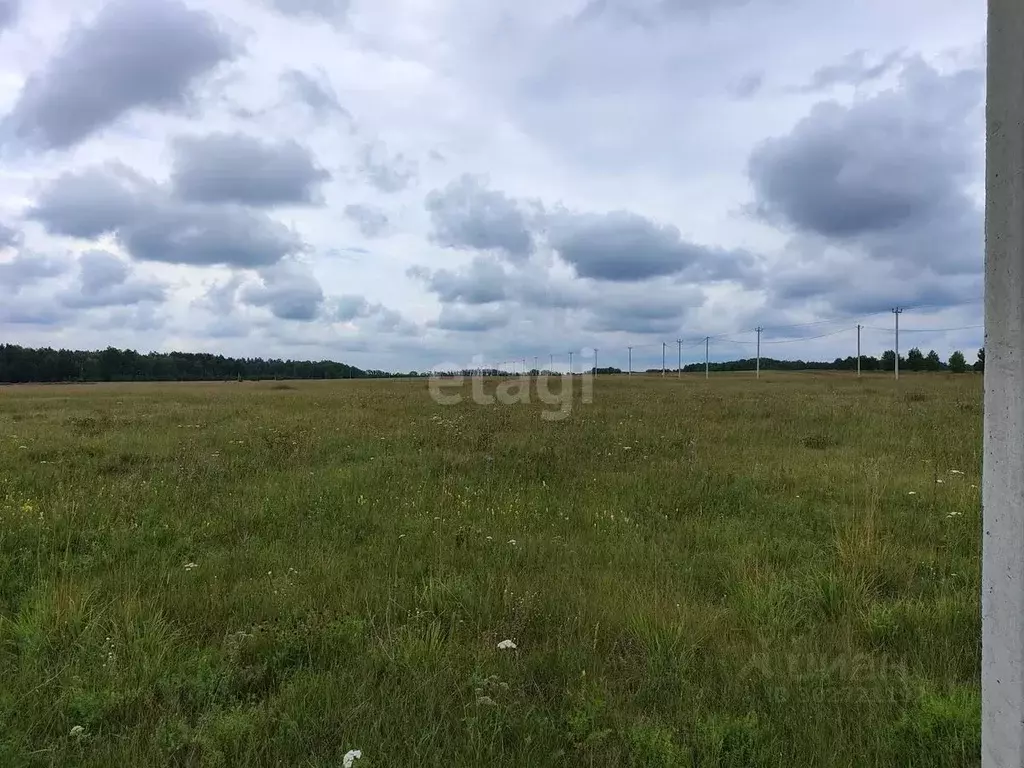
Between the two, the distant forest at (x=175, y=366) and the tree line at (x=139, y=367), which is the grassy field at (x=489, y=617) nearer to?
the distant forest at (x=175, y=366)

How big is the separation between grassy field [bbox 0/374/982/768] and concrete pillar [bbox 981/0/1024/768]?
127cm

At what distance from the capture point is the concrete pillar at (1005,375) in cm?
158

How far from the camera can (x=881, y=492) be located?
296 inches

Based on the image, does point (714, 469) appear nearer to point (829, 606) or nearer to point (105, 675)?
point (829, 606)

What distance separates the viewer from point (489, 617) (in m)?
4.07

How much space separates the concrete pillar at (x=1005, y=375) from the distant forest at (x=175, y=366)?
71676mm

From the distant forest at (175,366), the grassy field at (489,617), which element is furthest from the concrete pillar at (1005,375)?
the distant forest at (175,366)

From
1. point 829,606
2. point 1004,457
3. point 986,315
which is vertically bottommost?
point 829,606

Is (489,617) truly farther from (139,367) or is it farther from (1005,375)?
(139,367)

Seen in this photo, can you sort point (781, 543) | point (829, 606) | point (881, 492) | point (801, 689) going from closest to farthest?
point (801, 689) < point (829, 606) < point (781, 543) < point (881, 492)

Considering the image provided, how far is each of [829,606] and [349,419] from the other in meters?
14.0

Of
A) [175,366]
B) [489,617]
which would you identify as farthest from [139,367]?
[489,617]

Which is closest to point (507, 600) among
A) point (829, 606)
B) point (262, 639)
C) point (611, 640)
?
point (611, 640)

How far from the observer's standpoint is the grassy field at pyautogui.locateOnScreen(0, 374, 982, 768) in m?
2.79
